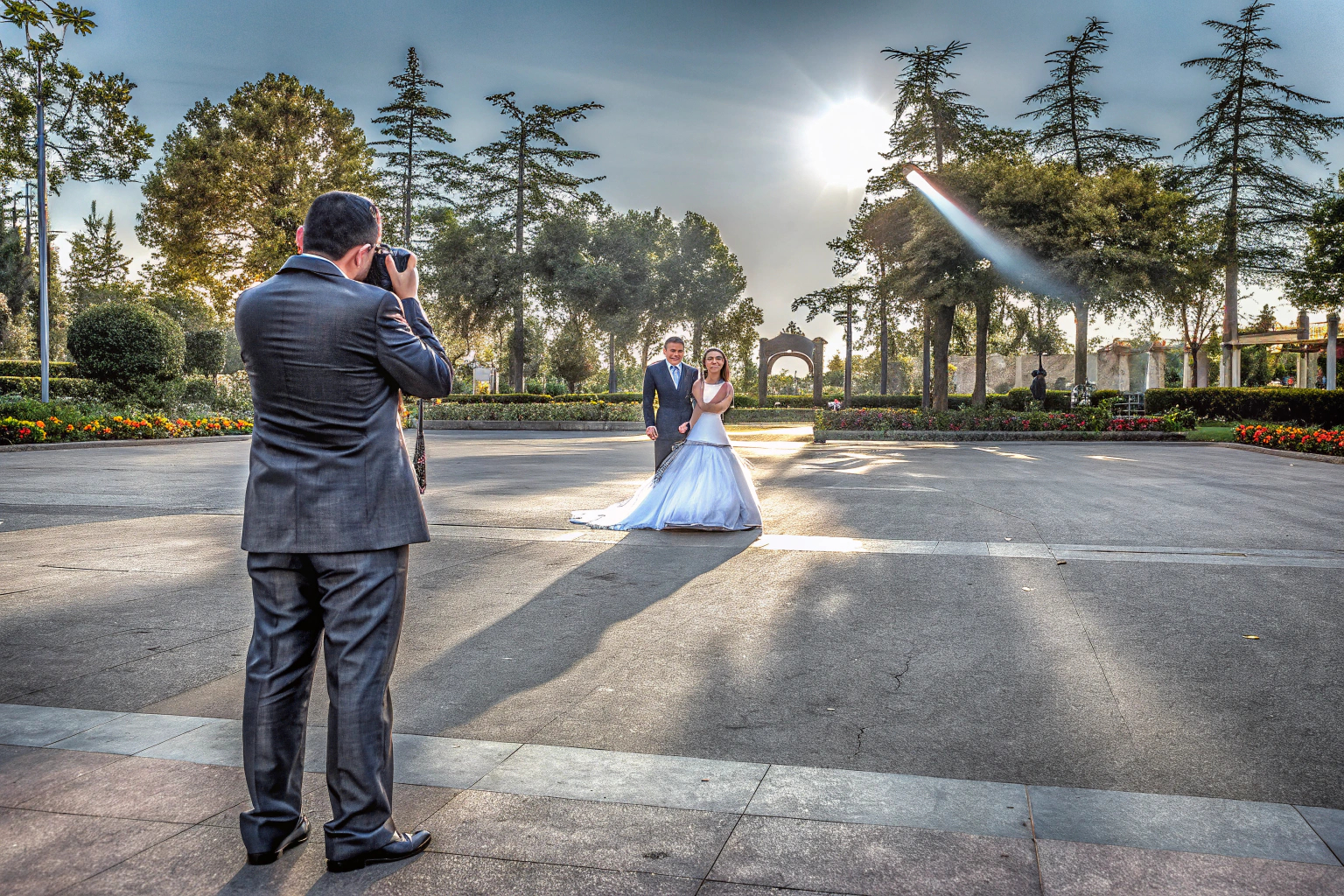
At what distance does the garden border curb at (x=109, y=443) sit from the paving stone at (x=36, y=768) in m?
17.6

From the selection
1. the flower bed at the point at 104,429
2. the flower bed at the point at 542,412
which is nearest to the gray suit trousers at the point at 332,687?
the flower bed at the point at 104,429

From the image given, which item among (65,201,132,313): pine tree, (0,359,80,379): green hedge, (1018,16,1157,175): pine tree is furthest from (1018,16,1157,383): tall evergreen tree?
(65,201,132,313): pine tree

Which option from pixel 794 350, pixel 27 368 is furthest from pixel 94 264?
pixel 794 350

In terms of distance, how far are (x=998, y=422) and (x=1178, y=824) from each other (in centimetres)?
2332

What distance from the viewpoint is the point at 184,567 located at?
659 centimetres

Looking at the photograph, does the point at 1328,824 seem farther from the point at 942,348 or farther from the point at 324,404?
the point at 942,348

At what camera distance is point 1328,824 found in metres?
2.68

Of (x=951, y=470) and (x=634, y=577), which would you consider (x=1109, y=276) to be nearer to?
(x=951, y=470)

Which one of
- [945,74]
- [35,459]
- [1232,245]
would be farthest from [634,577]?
[1232,245]

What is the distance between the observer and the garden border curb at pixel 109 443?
58.5 feet

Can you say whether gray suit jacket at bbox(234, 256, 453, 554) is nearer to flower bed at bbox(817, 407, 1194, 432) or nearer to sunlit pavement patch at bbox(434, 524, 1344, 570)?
sunlit pavement patch at bbox(434, 524, 1344, 570)

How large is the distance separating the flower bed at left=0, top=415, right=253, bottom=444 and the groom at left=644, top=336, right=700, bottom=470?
15.5 metres

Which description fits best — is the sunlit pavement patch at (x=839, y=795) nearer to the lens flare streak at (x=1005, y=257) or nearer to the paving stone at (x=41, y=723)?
the paving stone at (x=41, y=723)

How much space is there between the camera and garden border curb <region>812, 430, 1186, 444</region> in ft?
76.3
